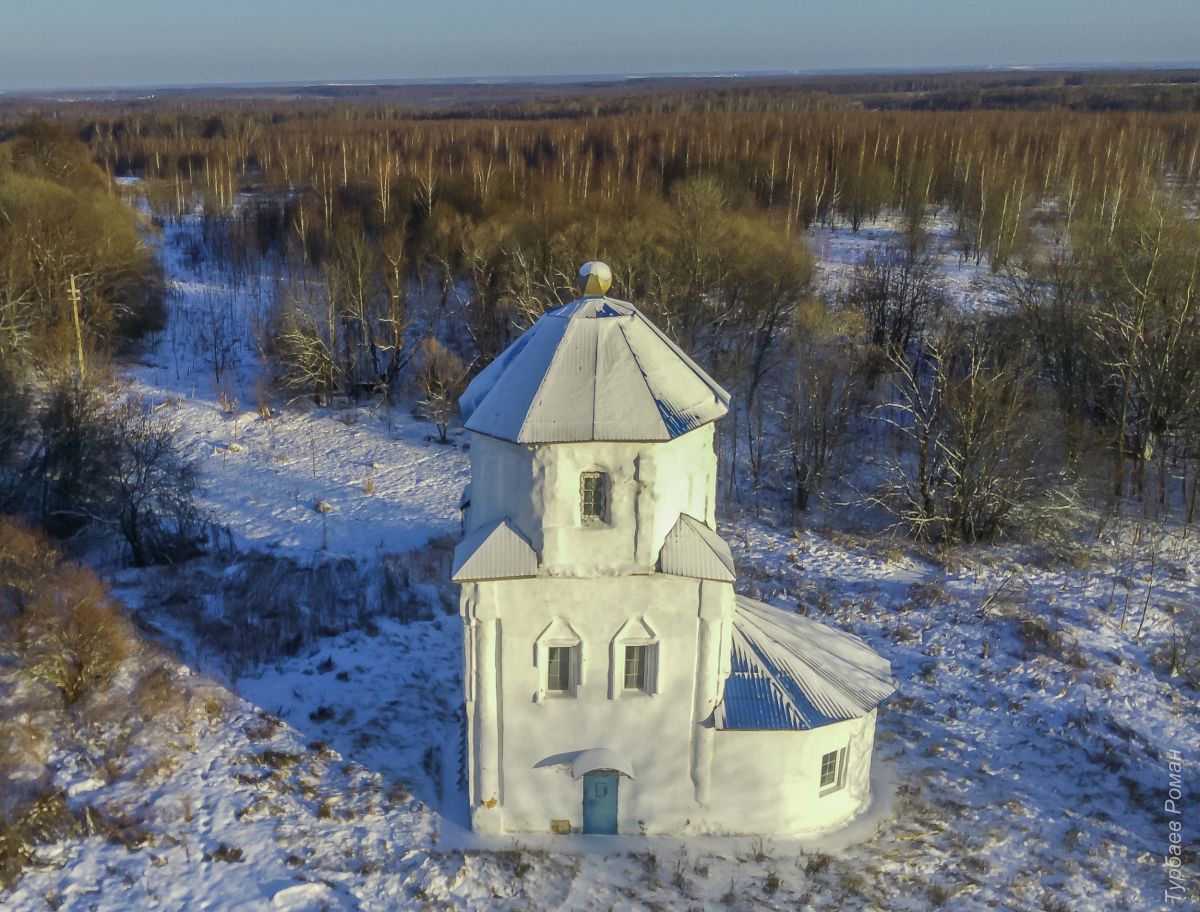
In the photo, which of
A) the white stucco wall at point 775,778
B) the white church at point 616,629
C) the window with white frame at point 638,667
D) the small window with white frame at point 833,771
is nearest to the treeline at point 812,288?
the small window with white frame at point 833,771

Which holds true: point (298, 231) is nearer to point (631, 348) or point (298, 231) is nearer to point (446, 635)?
point (446, 635)

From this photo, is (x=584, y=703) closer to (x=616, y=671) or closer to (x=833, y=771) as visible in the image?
(x=616, y=671)

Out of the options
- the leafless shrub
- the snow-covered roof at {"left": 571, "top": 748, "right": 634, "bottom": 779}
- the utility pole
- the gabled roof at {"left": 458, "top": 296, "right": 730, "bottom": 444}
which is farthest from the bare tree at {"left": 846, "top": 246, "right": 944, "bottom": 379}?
the leafless shrub

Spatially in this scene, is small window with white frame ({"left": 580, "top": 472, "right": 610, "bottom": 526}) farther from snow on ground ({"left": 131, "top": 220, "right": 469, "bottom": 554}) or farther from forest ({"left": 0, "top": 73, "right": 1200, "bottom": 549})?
forest ({"left": 0, "top": 73, "right": 1200, "bottom": 549})

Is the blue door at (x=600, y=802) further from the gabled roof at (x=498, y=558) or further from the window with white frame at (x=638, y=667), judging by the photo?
the gabled roof at (x=498, y=558)

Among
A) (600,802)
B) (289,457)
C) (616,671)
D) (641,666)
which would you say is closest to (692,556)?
(641,666)

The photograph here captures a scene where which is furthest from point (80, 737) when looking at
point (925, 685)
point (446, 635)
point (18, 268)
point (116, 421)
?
point (18, 268)

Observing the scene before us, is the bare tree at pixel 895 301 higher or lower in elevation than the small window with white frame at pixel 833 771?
higher
